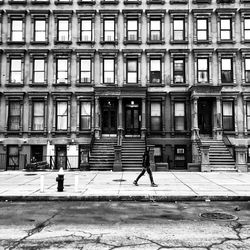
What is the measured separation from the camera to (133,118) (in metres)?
26.1

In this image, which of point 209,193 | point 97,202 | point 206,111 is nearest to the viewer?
point 97,202

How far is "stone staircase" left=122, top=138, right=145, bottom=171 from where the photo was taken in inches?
848

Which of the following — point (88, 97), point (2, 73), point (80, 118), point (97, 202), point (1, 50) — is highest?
point (1, 50)

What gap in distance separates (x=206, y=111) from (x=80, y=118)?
10.6 meters

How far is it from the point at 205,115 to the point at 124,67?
7.94 meters

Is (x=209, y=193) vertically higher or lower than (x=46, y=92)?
lower

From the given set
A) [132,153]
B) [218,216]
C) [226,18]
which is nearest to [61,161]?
[132,153]

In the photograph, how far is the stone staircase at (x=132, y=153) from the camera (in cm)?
2155

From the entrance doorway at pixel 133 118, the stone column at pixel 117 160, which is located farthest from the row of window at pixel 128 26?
the stone column at pixel 117 160

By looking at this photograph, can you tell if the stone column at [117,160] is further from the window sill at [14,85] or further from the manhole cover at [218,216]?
the manhole cover at [218,216]

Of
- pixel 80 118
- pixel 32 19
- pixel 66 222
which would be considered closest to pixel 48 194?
pixel 66 222

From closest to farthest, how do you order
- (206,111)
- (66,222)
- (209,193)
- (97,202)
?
(66,222), (97,202), (209,193), (206,111)

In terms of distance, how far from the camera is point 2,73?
26.2m

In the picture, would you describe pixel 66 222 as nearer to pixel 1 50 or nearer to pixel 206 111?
pixel 206 111
